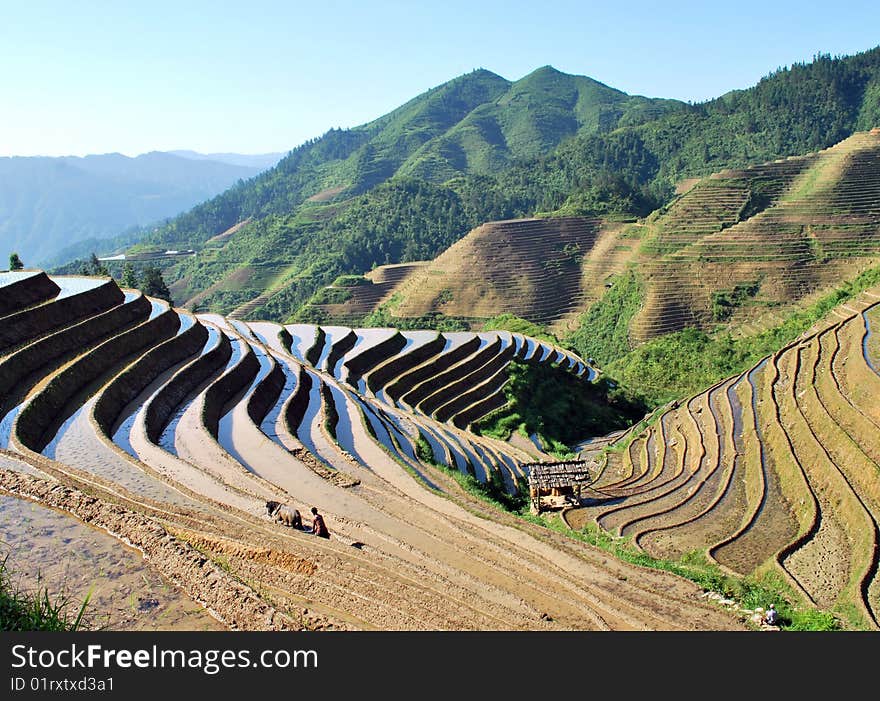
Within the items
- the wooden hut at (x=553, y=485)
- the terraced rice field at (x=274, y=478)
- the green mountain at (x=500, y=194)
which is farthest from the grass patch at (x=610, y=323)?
the wooden hut at (x=553, y=485)

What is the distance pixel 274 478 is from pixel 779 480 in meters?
12.6

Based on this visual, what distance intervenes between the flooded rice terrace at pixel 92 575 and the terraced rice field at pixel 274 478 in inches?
7.7

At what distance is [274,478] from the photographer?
46.1ft

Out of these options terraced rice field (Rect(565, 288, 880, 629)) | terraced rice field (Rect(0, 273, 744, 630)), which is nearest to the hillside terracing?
terraced rice field (Rect(565, 288, 880, 629))

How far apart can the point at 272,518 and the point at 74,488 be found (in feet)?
10.2

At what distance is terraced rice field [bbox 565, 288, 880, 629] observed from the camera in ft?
42.9

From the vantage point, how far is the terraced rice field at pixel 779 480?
1307cm

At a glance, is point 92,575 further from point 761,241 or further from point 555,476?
point 761,241

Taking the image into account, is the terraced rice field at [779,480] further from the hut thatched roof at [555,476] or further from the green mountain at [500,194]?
the green mountain at [500,194]

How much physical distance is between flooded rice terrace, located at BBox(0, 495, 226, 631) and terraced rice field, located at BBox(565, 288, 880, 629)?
10.0 m
